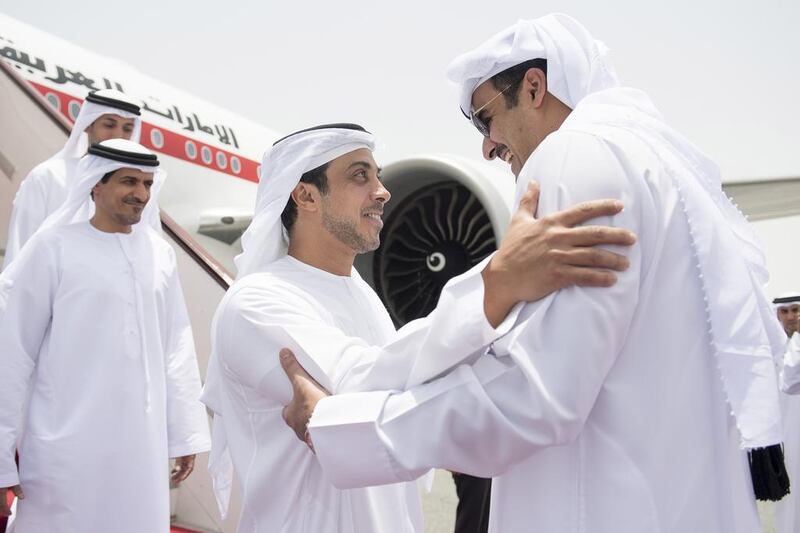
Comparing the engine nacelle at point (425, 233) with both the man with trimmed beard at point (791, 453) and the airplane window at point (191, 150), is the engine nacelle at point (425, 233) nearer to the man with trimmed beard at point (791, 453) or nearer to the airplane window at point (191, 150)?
the airplane window at point (191, 150)

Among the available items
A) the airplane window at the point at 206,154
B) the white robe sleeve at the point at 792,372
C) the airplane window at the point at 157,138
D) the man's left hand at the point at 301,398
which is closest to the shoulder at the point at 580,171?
the man's left hand at the point at 301,398

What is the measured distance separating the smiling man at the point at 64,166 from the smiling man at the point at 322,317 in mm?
1565

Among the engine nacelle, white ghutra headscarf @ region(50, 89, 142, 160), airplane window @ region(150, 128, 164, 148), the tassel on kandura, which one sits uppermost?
airplane window @ region(150, 128, 164, 148)

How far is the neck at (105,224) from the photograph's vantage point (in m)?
2.77

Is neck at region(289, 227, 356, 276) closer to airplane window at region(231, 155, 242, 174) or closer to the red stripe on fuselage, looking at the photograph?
the red stripe on fuselage

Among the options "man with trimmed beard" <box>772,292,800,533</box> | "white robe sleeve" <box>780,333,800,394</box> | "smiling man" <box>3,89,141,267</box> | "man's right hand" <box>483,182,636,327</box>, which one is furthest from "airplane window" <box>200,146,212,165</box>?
"man's right hand" <box>483,182,636,327</box>

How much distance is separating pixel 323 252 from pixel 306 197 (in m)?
0.15

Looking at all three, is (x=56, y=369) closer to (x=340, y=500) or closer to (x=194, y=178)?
(x=340, y=500)

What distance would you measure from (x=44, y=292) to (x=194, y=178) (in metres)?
4.70

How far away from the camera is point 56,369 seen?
2.44 metres

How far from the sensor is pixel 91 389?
2.48 meters

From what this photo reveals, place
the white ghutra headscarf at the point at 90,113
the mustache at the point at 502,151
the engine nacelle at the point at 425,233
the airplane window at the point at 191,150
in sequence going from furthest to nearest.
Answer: the airplane window at the point at 191,150, the engine nacelle at the point at 425,233, the white ghutra headscarf at the point at 90,113, the mustache at the point at 502,151

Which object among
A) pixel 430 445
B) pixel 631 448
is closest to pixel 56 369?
pixel 430 445

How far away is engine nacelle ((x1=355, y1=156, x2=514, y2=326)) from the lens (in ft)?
19.2
